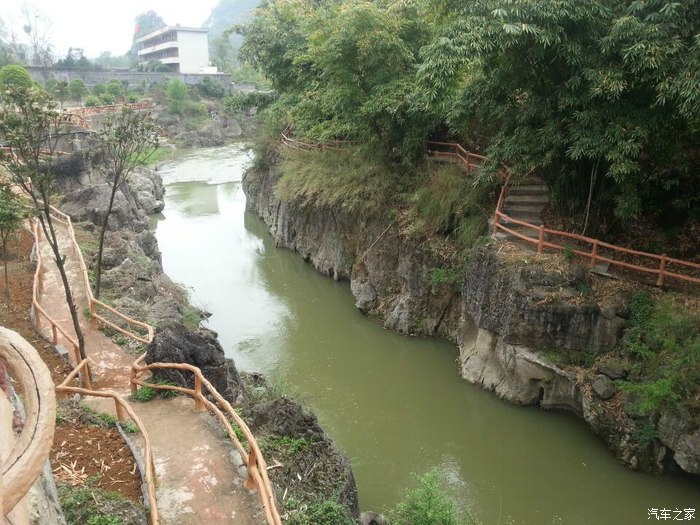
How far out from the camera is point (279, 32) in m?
21.8

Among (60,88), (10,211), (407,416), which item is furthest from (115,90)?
(407,416)

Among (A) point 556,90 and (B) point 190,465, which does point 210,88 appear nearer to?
(A) point 556,90

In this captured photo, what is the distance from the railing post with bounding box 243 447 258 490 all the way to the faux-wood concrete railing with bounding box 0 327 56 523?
3.75 m

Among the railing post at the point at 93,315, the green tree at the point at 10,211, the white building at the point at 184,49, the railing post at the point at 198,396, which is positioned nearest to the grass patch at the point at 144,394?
the railing post at the point at 198,396

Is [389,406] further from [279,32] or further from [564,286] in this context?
[279,32]

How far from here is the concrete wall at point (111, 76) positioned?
5784 cm

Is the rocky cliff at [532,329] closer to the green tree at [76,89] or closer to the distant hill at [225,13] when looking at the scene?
the green tree at [76,89]

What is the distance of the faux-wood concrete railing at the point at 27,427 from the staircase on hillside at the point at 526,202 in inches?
434

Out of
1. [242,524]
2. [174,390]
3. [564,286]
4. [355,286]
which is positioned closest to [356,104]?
[355,286]

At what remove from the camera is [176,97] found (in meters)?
58.2

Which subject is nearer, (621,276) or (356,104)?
(621,276)

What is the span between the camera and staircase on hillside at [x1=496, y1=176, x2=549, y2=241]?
12430 mm

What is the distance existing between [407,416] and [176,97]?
5484 centimetres

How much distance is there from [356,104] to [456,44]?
591 centimetres
